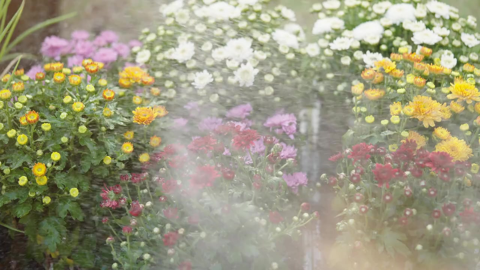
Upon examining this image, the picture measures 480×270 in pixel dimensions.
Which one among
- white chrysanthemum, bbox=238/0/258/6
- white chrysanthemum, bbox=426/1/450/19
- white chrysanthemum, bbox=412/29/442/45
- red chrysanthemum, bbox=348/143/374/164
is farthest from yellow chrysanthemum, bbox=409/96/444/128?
white chrysanthemum, bbox=238/0/258/6

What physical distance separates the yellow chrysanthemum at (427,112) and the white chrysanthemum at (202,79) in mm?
913

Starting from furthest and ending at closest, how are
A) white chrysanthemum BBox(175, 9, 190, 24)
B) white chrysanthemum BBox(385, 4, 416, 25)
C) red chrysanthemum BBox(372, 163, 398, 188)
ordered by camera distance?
white chrysanthemum BBox(175, 9, 190, 24) → white chrysanthemum BBox(385, 4, 416, 25) → red chrysanthemum BBox(372, 163, 398, 188)

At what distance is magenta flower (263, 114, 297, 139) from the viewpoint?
2.26 metres

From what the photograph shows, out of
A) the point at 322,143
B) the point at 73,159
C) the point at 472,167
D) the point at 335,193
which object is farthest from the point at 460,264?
the point at 73,159

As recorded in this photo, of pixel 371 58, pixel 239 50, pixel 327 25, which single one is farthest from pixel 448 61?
pixel 239 50

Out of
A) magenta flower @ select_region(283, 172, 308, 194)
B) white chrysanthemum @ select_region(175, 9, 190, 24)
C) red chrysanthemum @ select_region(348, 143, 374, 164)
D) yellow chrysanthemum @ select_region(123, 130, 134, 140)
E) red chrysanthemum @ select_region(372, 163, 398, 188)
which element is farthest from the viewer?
white chrysanthemum @ select_region(175, 9, 190, 24)

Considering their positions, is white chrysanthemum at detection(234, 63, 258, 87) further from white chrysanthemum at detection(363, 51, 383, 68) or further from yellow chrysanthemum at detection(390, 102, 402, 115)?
yellow chrysanthemum at detection(390, 102, 402, 115)

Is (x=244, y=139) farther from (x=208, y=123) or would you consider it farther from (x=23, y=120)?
(x=23, y=120)

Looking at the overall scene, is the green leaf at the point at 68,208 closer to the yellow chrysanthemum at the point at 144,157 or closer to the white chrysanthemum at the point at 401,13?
the yellow chrysanthemum at the point at 144,157

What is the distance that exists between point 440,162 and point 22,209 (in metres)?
1.49

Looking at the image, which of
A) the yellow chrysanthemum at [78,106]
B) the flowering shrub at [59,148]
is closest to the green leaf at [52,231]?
the flowering shrub at [59,148]

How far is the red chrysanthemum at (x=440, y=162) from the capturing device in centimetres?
168

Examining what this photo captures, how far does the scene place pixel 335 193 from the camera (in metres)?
A: 2.18

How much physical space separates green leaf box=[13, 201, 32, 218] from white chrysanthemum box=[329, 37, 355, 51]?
154cm
